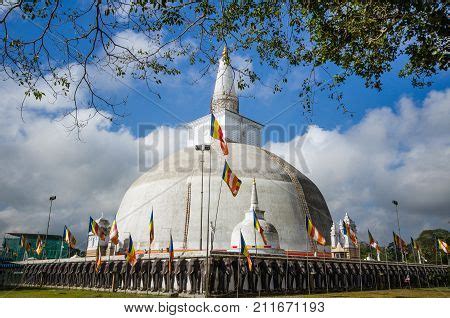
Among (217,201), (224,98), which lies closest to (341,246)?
(217,201)

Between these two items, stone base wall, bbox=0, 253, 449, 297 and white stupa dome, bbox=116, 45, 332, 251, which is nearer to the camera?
stone base wall, bbox=0, 253, 449, 297

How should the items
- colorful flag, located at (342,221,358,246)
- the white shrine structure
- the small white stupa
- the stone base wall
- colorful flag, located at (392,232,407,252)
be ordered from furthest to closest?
the white shrine structure, colorful flag, located at (392,232,407,252), colorful flag, located at (342,221,358,246), the small white stupa, the stone base wall

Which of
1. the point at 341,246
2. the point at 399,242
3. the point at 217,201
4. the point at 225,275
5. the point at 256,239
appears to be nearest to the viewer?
the point at 225,275

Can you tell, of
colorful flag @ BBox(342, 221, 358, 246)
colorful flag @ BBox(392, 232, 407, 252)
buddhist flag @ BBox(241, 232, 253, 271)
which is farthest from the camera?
colorful flag @ BBox(392, 232, 407, 252)

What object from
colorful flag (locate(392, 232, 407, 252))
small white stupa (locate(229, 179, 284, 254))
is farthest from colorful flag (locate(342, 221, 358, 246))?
small white stupa (locate(229, 179, 284, 254))

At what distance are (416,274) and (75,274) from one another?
116ft

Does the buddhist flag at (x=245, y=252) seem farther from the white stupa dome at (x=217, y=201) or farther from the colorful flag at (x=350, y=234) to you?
the colorful flag at (x=350, y=234)

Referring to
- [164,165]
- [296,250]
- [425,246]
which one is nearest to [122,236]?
[164,165]

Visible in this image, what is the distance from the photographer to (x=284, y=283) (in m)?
28.2

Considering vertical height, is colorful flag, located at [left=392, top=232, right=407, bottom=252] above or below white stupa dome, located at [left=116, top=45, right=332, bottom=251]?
below

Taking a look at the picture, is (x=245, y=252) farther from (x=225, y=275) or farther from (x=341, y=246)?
(x=341, y=246)

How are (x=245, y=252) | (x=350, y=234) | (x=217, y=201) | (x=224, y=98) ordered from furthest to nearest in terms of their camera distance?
(x=224, y=98)
(x=217, y=201)
(x=350, y=234)
(x=245, y=252)

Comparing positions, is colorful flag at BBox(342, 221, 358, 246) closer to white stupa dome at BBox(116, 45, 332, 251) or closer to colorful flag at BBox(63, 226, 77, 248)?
white stupa dome at BBox(116, 45, 332, 251)
